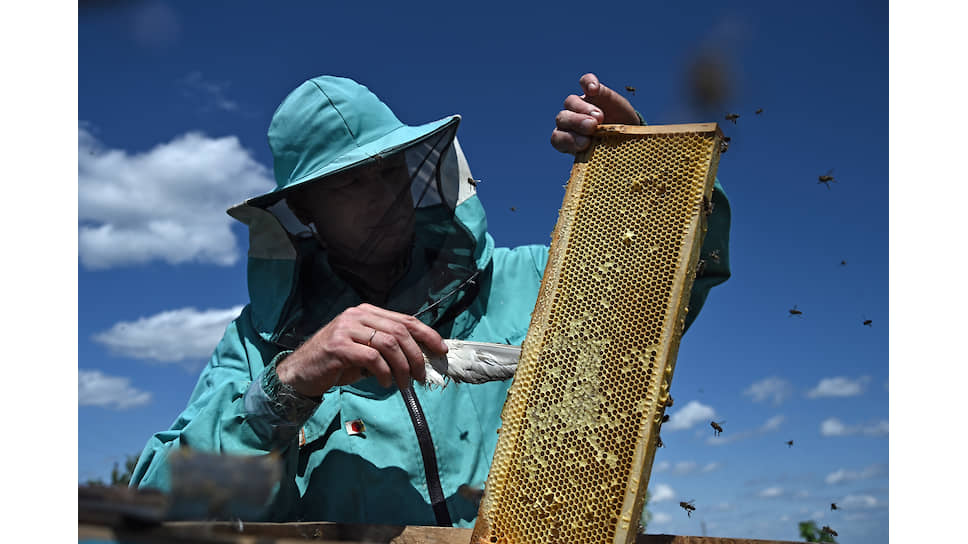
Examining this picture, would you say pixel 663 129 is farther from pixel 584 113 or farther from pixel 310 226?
pixel 310 226

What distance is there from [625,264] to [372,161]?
1383mm

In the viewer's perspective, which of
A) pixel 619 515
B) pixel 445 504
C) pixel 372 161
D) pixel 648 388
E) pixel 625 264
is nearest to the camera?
pixel 619 515

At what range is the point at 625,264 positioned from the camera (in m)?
2.35

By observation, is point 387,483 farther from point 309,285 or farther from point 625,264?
point 625,264

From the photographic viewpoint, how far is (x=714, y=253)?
3.06m

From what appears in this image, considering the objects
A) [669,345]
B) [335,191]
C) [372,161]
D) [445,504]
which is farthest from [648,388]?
[335,191]

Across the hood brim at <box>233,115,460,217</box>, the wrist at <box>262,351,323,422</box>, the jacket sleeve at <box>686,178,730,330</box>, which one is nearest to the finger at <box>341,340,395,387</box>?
the wrist at <box>262,351,323,422</box>

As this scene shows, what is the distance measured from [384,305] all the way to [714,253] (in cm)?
165

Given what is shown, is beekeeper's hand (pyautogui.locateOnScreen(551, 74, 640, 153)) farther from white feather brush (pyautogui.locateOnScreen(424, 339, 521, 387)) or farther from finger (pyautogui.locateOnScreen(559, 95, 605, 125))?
white feather brush (pyautogui.locateOnScreen(424, 339, 521, 387))

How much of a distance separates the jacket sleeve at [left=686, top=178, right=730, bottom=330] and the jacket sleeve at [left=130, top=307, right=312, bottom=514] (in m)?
1.81

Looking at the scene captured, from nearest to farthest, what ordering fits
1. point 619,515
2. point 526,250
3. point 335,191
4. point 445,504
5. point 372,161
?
point 619,515, point 445,504, point 372,161, point 335,191, point 526,250

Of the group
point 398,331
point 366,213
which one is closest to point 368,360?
point 398,331

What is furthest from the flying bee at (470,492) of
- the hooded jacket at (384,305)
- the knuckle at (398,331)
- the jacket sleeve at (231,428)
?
the knuckle at (398,331)

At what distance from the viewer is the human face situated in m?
3.42
